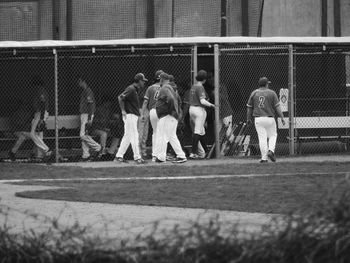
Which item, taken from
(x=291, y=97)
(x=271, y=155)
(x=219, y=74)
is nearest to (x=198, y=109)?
(x=219, y=74)

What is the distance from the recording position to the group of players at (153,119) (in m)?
19.0

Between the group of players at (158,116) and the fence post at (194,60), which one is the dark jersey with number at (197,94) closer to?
the group of players at (158,116)

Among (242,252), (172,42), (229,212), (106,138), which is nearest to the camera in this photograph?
(242,252)

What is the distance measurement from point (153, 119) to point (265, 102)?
94.3 inches

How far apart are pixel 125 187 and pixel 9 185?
5.89ft

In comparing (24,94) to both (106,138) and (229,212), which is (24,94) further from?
(229,212)

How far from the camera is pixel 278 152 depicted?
21703 mm

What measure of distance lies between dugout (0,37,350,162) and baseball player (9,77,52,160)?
37 cm

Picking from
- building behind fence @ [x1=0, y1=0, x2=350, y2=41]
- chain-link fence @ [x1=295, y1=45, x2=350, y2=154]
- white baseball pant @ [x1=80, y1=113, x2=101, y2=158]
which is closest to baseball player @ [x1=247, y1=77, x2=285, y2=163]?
chain-link fence @ [x1=295, y1=45, x2=350, y2=154]

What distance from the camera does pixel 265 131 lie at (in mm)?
19125

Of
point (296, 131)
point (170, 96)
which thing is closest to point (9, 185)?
point (170, 96)

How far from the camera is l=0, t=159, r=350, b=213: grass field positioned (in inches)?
451

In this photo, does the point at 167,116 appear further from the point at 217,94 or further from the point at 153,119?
the point at 217,94

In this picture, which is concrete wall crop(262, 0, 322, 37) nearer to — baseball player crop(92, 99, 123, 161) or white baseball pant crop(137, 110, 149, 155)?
baseball player crop(92, 99, 123, 161)
